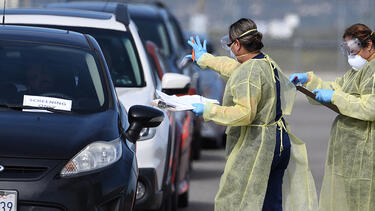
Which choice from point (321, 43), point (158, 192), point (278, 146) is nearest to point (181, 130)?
point (158, 192)

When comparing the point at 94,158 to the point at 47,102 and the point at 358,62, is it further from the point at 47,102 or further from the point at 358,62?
the point at 358,62

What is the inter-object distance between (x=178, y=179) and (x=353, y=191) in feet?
7.75

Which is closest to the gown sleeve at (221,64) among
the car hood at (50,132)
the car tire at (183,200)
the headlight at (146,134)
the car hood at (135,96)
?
the car hood at (50,132)

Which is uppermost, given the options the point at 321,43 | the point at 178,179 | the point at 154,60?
the point at 154,60

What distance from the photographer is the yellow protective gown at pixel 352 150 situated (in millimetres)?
6512

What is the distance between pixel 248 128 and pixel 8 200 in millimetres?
1505

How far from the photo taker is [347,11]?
41.3m

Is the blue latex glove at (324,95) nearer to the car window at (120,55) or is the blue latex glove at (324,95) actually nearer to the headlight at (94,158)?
the headlight at (94,158)

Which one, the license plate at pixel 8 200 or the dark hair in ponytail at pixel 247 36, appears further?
the dark hair in ponytail at pixel 247 36

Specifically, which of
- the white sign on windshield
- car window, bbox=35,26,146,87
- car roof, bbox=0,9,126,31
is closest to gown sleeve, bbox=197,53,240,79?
the white sign on windshield

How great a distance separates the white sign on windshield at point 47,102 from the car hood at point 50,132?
13 centimetres

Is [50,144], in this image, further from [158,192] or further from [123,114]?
[158,192]

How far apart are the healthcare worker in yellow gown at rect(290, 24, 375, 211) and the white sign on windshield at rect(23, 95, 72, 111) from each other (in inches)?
62.4

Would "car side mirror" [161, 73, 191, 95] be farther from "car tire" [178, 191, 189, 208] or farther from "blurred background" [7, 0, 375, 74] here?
"blurred background" [7, 0, 375, 74]
